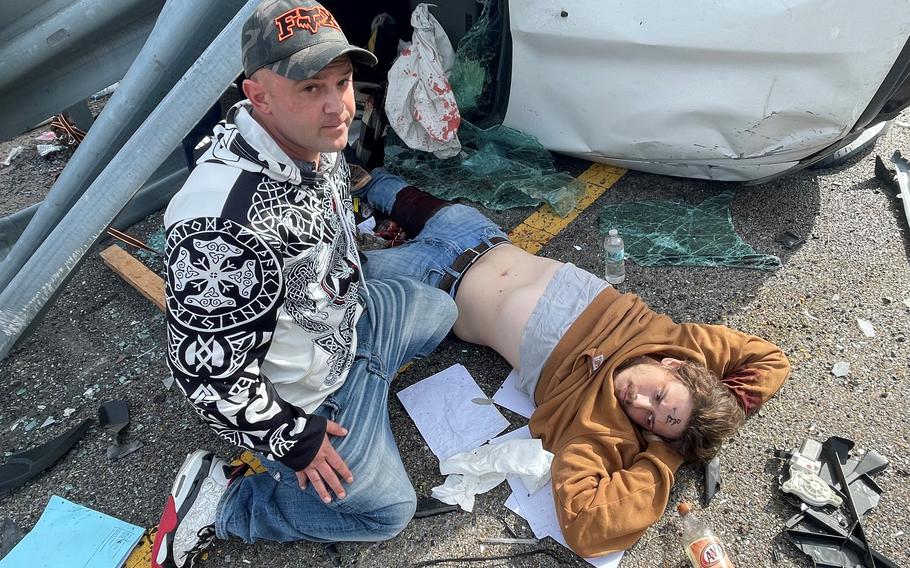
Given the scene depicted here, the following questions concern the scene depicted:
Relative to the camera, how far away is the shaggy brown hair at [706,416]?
227 cm

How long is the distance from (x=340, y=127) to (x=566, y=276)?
136 centimetres

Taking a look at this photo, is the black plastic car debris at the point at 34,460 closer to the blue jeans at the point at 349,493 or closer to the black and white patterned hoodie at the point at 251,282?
the blue jeans at the point at 349,493

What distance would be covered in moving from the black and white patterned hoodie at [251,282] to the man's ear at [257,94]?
53mm

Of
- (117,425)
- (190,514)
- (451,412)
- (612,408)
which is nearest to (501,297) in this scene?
(451,412)

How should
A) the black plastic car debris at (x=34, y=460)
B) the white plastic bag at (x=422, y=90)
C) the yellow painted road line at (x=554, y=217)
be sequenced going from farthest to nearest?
the white plastic bag at (x=422, y=90) → the yellow painted road line at (x=554, y=217) → the black plastic car debris at (x=34, y=460)

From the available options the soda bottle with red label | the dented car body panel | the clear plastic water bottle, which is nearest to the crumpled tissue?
the soda bottle with red label

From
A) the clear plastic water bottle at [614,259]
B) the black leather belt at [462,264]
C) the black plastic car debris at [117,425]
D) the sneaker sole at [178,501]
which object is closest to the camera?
the sneaker sole at [178,501]

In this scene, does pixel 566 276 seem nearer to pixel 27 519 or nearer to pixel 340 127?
pixel 340 127

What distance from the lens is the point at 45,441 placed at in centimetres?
276

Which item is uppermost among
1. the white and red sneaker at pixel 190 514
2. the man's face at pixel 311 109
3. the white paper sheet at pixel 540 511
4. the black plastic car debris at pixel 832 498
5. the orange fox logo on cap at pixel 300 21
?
the orange fox logo on cap at pixel 300 21

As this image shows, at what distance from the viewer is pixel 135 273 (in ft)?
11.3

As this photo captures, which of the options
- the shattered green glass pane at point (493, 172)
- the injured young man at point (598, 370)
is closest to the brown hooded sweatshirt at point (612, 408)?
the injured young man at point (598, 370)

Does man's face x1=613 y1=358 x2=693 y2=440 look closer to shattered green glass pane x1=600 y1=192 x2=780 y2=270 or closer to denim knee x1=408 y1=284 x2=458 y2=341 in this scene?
denim knee x1=408 y1=284 x2=458 y2=341

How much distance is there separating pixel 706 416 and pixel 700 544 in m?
0.45
